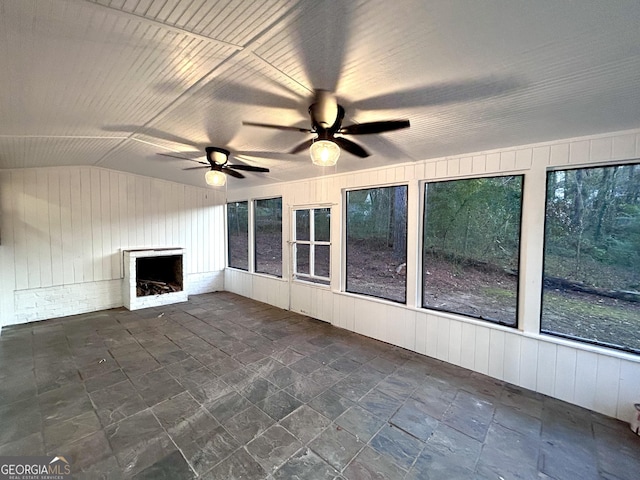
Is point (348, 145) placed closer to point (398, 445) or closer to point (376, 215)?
point (376, 215)

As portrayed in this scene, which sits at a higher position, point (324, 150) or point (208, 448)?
point (324, 150)

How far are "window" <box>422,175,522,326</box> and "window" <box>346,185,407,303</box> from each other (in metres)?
0.34

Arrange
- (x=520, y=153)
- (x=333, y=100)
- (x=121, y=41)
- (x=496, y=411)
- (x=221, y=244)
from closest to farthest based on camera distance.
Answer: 1. (x=121, y=41)
2. (x=333, y=100)
3. (x=496, y=411)
4. (x=520, y=153)
5. (x=221, y=244)

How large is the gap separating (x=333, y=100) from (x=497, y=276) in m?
2.64

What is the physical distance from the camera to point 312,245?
4973 millimetres

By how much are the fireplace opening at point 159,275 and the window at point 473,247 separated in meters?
5.18

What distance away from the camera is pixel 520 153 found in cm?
282

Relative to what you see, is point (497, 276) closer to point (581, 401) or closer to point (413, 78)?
point (581, 401)

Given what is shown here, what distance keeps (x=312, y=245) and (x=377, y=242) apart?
1327 millimetres

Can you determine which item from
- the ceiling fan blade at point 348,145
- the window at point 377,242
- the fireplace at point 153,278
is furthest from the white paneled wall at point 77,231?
the ceiling fan blade at point 348,145

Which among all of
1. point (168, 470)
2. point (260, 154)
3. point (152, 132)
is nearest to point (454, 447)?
point (168, 470)

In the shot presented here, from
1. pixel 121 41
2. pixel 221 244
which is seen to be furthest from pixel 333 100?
pixel 221 244

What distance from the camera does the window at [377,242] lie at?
382cm

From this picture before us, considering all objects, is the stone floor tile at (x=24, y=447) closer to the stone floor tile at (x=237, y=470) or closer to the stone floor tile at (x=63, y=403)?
the stone floor tile at (x=63, y=403)
